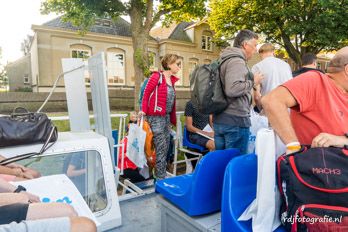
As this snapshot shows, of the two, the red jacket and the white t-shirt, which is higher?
the white t-shirt

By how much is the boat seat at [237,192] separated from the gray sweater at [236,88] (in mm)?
847

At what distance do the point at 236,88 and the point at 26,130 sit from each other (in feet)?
5.46

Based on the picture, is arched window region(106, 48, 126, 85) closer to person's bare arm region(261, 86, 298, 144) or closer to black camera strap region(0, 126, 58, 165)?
black camera strap region(0, 126, 58, 165)

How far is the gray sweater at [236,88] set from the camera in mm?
2176

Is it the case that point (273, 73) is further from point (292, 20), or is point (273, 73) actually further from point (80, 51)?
point (80, 51)

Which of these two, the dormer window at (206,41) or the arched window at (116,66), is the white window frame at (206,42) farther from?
the arched window at (116,66)

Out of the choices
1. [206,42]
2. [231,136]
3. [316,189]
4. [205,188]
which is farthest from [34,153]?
[206,42]

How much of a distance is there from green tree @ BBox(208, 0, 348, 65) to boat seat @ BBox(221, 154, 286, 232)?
1001cm

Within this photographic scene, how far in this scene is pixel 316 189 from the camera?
3.67 feet

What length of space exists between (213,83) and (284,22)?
37.5 ft

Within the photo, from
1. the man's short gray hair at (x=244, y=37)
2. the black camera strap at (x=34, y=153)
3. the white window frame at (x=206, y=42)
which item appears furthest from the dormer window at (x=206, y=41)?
the black camera strap at (x=34, y=153)

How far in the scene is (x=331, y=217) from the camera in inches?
42.2

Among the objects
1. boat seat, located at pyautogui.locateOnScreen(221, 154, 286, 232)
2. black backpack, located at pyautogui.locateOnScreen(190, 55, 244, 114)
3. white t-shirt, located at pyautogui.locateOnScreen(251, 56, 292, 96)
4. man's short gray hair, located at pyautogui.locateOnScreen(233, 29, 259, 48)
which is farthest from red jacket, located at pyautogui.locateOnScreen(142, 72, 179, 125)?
boat seat, located at pyautogui.locateOnScreen(221, 154, 286, 232)

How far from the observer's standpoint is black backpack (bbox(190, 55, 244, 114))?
90.3 inches
